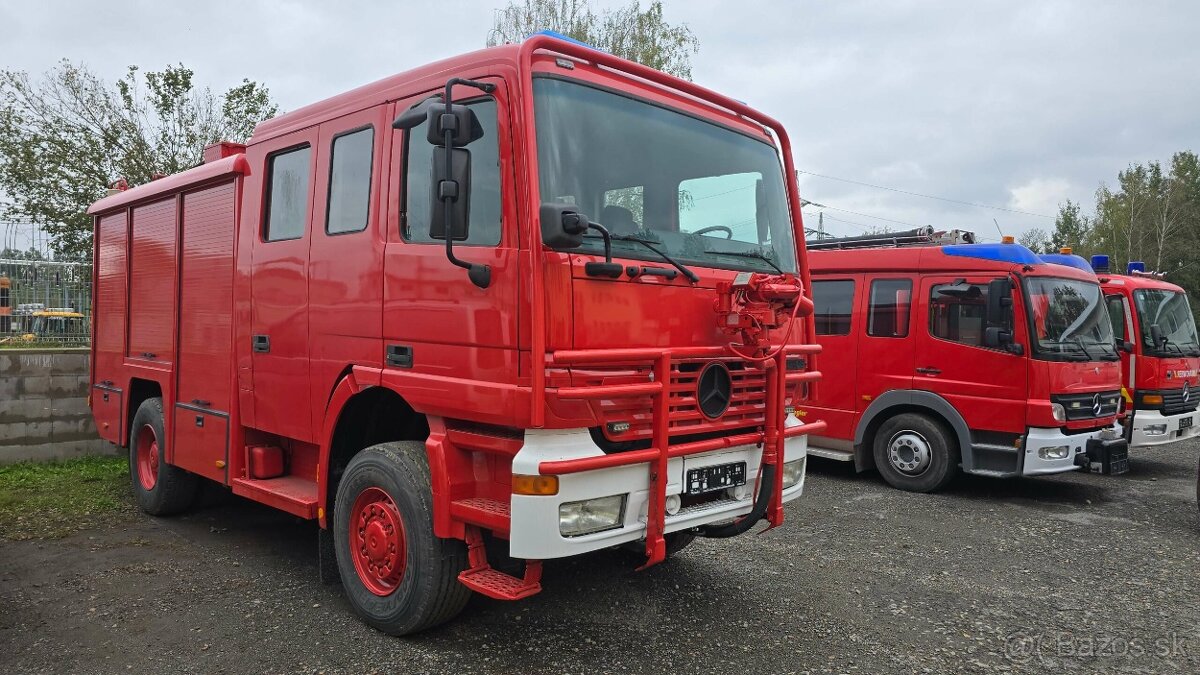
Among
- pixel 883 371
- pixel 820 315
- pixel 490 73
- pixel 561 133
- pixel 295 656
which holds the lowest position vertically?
pixel 295 656

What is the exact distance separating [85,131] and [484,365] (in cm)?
1277

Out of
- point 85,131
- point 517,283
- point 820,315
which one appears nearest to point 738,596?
point 517,283

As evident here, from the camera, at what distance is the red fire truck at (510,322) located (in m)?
3.36

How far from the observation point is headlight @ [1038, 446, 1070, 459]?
721 centimetres

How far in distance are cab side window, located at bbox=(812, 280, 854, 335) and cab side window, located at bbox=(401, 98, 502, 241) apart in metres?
5.58

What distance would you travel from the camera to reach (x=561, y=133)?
351cm

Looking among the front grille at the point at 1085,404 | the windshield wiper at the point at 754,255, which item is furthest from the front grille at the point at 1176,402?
the windshield wiper at the point at 754,255

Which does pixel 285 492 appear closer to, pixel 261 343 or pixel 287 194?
pixel 261 343

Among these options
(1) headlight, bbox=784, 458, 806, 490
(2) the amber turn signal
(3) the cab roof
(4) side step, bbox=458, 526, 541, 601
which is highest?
(3) the cab roof

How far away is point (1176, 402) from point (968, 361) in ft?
11.5

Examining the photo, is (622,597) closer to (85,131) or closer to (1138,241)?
(85,131)

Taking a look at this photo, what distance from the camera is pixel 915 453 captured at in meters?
7.96

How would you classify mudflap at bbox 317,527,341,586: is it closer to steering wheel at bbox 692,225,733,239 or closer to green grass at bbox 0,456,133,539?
green grass at bbox 0,456,133,539

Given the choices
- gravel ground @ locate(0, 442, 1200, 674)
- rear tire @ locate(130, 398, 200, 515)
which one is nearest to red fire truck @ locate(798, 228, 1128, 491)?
gravel ground @ locate(0, 442, 1200, 674)
